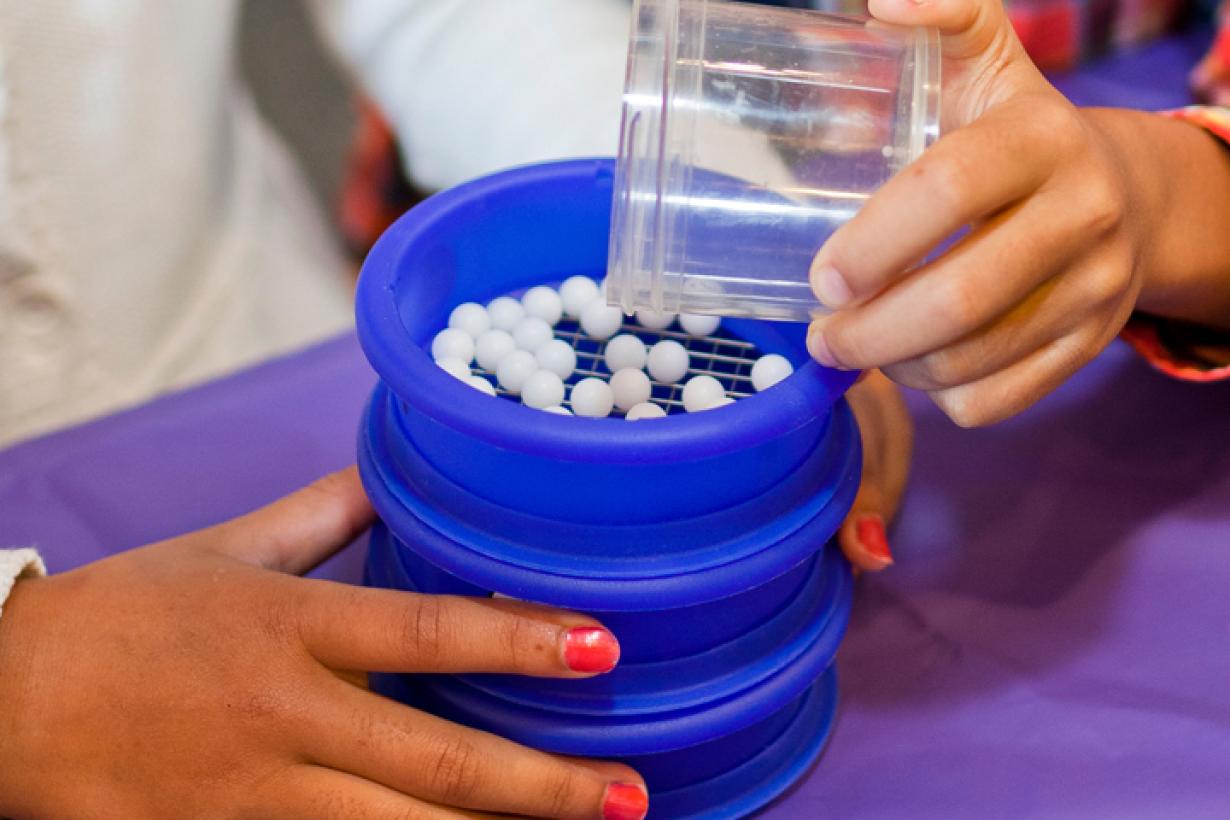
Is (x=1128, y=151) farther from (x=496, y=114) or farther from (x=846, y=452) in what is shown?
(x=496, y=114)

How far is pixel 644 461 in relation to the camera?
1.32 feet

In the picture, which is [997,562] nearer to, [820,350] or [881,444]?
[881,444]

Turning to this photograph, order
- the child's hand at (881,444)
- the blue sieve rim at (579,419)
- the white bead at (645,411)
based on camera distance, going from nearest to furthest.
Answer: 1. the blue sieve rim at (579,419)
2. the white bead at (645,411)
3. the child's hand at (881,444)

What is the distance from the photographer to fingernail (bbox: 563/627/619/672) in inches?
17.2

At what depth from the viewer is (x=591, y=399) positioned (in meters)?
0.52

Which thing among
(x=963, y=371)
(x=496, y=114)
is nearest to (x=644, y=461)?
(x=963, y=371)

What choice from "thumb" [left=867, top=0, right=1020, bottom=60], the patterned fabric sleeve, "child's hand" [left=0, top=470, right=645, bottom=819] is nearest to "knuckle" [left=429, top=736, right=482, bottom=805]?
"child's hand" [left=0, top=470, right=645, bottom=819]

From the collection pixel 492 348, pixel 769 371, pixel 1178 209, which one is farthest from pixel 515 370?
pixel 1178 209

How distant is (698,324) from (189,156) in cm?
48

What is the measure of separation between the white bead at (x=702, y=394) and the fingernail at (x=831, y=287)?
9 centimetres

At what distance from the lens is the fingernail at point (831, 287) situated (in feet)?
1.40

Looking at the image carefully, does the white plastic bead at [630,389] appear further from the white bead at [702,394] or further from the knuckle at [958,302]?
the knuckle at [958,302]

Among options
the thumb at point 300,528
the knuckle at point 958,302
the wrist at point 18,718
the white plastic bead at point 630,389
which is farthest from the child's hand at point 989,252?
the wrist at point 18,718

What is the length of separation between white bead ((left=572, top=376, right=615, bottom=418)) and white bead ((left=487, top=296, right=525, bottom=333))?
0.07 meters
